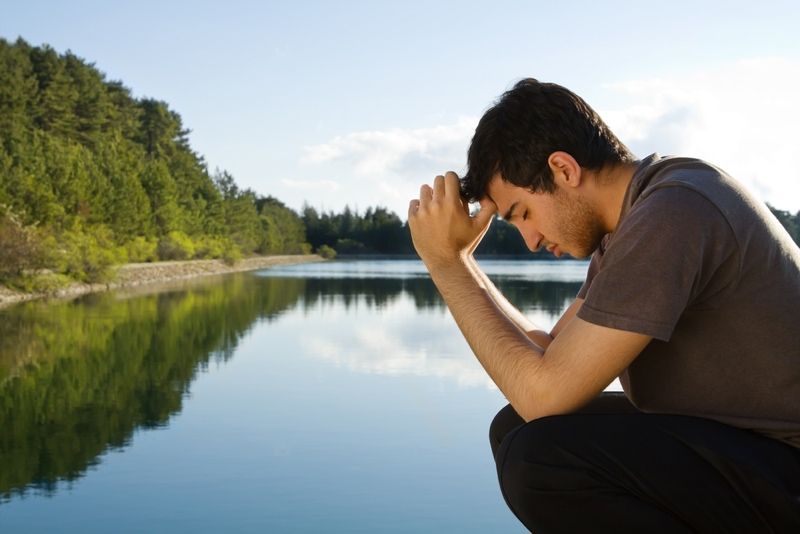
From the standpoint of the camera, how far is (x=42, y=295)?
1598 cm

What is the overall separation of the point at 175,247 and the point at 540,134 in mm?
30494

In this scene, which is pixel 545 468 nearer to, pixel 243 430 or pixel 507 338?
pixel 507 338

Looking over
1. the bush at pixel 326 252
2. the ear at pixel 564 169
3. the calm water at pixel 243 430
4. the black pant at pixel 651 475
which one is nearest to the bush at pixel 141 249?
the calm water at pixel 243 430

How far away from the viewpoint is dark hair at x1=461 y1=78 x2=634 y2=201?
129cm

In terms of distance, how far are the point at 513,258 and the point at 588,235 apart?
55873mm

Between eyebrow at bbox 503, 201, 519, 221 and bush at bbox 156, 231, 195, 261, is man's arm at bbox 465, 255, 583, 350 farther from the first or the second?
bush at bbox 156, 231, 195, 261

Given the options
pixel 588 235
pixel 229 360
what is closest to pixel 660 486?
pixel 588 235

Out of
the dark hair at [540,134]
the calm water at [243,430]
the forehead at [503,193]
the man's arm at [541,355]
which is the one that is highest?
the dark hair at [540,134]

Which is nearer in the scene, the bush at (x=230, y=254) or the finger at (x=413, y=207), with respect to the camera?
the finger at (x=413, y=207)

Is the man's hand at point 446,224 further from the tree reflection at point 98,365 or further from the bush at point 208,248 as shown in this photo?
the bush at point 208,248

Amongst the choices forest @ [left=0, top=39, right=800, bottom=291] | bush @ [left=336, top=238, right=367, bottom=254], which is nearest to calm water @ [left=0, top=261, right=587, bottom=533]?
forest @ [left=0, top=39, right=800, bottom=291]

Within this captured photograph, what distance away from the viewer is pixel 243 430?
4930 millimetres

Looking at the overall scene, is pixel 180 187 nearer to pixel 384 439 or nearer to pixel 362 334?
pixel 362 334

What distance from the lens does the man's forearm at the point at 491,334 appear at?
4.11ft
